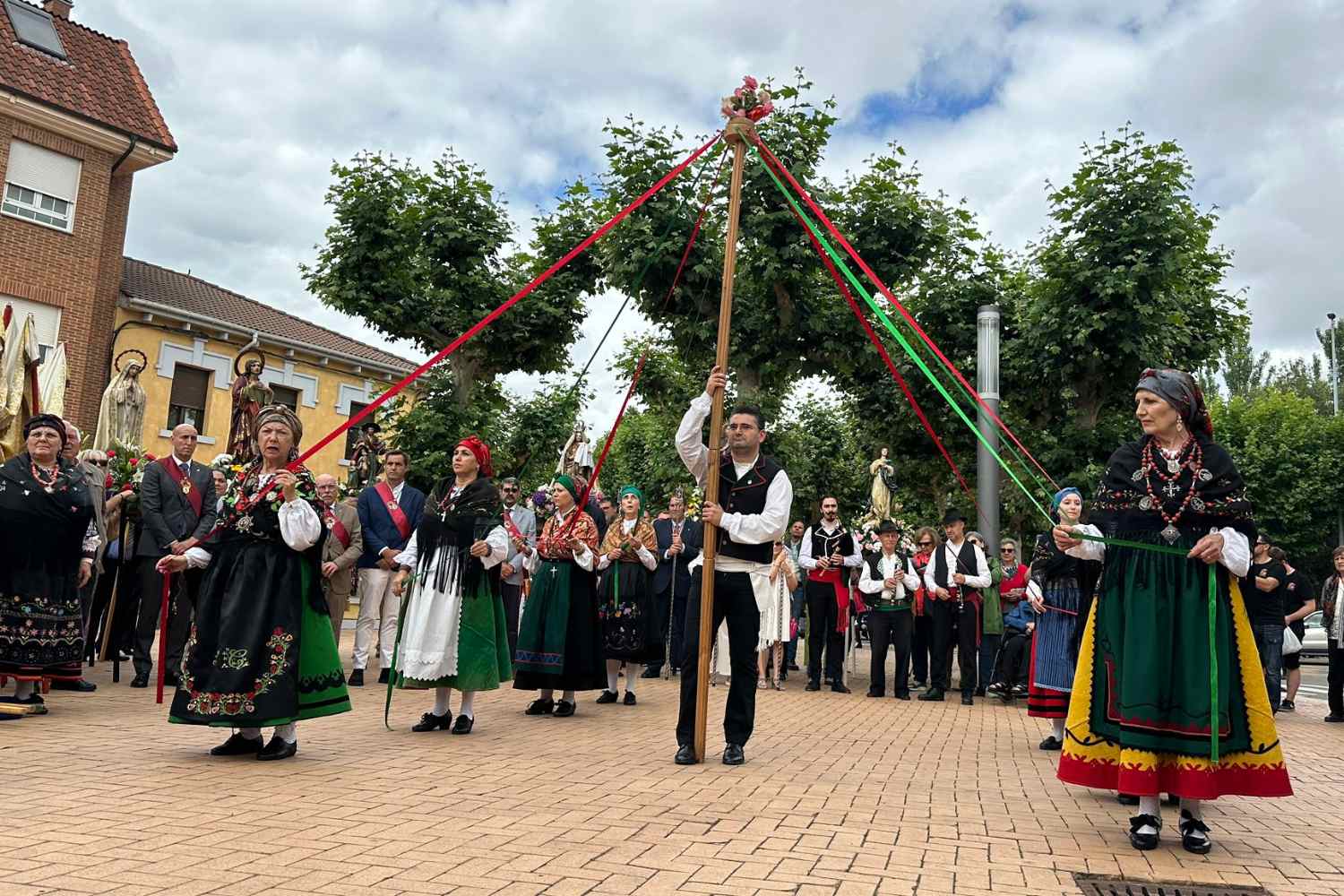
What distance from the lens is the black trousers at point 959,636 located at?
11.8 meters

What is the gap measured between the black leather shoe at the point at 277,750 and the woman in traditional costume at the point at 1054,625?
17.1ft

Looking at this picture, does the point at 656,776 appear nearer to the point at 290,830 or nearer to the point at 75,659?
the point at 290,830

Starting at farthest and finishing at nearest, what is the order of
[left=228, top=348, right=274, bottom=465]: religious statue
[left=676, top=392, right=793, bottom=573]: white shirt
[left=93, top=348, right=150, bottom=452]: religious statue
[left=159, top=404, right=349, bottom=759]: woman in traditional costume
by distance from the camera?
[left=93, top=348, right=150, bottom=452]: religious statue, [left=228, top=348, right=274, bottom=465]: religious statue, [left=676, top=392, right=793, bottom=573]: white shirt, [left=159, top=404, right=349, bottom=759]: woman in traditional costume

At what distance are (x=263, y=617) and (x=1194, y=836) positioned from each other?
4854mm

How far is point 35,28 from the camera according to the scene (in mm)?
22719

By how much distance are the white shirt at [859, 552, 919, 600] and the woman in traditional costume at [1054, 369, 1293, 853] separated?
6834mm

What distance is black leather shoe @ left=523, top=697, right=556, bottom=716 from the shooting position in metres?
8.60

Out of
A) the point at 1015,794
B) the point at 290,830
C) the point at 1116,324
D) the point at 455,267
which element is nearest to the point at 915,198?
the point at 1116,324

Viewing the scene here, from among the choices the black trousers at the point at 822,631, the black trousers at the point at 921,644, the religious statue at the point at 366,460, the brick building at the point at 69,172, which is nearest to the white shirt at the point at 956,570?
the black trousers at the point at 921,644

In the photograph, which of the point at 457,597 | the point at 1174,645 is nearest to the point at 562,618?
the point at 457,597

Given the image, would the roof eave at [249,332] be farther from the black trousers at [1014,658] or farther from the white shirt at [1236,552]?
the white shirt at [1236,552]

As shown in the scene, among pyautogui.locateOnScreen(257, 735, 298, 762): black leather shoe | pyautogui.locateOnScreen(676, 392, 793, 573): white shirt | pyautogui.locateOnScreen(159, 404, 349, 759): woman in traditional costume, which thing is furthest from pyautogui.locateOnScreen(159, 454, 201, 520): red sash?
pyautogui.locateOnScreen(676, 392, 793, 573): white shirt

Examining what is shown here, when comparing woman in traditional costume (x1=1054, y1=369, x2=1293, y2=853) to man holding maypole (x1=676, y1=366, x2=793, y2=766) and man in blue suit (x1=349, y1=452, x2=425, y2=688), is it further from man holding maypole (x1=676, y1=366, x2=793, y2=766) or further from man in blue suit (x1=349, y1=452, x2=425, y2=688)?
man in blue suit (x1=349, y1=452, x2=425, y2=688)

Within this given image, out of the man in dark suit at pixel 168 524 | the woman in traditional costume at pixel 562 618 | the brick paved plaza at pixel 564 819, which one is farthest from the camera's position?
the man in dark suit at pixel 168 524
